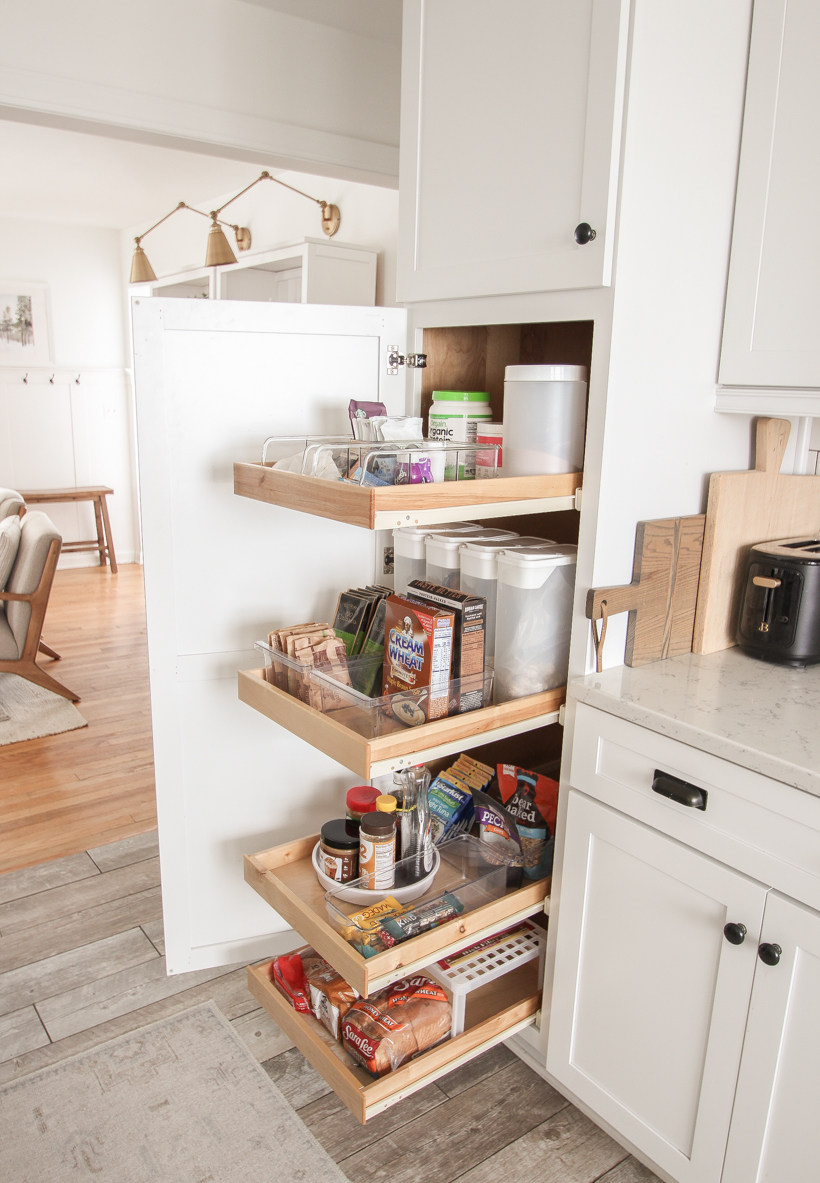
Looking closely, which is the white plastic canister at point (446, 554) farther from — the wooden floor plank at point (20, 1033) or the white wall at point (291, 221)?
the white wall at point (291, 221)

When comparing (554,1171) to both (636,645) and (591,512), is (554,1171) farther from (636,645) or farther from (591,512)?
(591,512)

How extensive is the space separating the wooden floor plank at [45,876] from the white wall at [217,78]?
207 centimetres

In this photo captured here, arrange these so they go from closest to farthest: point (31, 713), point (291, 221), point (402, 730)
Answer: point (402, 730)
point (31, 713)
point (291, 221)

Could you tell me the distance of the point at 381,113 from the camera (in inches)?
100

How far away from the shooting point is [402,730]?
56.1 inches

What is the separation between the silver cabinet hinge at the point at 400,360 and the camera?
1.85 m

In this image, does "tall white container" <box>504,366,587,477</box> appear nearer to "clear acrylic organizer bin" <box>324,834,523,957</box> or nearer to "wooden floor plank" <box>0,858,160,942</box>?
"clear acrylic organizer bin" <box>324,834,523,957</box>

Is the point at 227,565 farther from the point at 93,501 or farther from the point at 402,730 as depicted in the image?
the point at 93,501

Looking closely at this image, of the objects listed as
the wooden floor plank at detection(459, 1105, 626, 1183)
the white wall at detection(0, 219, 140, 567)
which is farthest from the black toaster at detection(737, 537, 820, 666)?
the white wall at detection(0, 219, 140, 567)

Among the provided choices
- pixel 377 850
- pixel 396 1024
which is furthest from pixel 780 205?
pixel 396 1024

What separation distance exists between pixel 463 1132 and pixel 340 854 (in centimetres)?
61

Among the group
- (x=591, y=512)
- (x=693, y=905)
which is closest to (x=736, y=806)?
(x=693, y=905)

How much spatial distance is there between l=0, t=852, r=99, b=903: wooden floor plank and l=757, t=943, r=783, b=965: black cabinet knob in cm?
199

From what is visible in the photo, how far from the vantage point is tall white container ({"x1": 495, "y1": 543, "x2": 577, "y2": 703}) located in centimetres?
155
